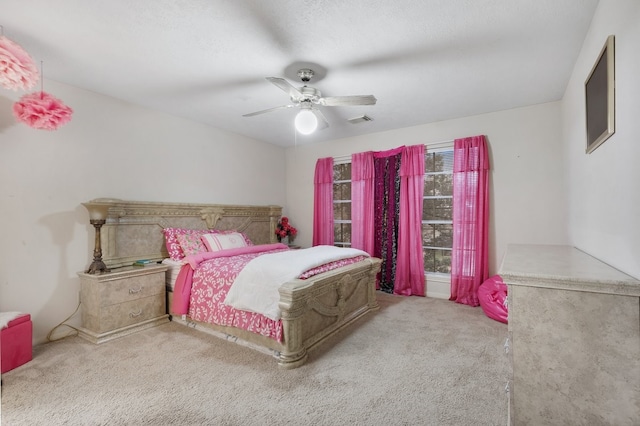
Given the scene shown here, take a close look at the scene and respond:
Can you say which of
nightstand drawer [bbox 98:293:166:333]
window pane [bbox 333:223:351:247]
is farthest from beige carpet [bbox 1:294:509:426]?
window pane [bbox 333:223:351:247]

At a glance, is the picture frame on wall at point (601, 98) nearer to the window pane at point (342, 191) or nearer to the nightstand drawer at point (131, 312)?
the window pane at point (342, 191)

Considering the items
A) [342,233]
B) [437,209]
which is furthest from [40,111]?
[437,209]

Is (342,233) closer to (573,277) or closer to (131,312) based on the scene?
(131,312)

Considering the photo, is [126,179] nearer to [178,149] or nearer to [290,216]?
[178,149]

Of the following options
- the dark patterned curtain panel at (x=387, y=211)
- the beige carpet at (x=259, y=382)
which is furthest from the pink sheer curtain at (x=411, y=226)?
the beige carpet at (x=259, y=382)

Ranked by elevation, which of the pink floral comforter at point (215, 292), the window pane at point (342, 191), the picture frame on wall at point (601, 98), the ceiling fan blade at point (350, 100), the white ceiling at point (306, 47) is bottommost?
the pink floral comforter at point (215, 292)

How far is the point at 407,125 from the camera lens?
4289 millimetres

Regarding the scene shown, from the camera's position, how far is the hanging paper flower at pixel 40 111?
230cm

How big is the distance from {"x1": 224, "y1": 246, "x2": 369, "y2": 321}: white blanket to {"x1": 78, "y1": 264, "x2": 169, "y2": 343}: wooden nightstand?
3.54ft

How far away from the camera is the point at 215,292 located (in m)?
2.79

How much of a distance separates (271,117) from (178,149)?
1311 mm

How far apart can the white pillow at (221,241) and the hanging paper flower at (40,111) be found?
71.3 inches

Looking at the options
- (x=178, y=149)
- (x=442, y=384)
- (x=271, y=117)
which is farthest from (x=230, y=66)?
(x=442, y=384)

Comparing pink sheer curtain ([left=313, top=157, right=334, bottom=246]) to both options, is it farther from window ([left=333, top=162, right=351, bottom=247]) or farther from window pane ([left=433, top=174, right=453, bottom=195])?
window pane ([left=433, top=174, right=453, bottom=195])
